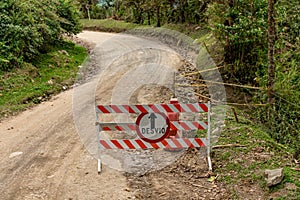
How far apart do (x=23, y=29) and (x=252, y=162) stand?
9.90 metres

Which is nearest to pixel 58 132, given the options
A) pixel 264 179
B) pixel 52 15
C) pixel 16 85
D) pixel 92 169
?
pixel 92 169

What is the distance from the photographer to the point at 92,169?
246 inches

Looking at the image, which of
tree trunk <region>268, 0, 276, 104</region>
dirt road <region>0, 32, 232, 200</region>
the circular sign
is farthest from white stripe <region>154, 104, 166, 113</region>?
tree trunk <region>268, 0, 276, 104</region>

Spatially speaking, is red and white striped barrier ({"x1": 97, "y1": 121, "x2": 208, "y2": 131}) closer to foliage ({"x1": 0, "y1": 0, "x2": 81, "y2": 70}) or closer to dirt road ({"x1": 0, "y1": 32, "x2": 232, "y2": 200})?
dirt road ({"x1": 0, "y1": 32, "x2": 232, "y2": 200})

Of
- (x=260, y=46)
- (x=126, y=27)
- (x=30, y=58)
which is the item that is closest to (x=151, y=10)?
(x=126, y=27)

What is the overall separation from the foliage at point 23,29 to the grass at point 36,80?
42 centimetres

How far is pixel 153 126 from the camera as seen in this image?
6301mm

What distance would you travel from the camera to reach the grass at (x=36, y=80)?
1031 centimetres

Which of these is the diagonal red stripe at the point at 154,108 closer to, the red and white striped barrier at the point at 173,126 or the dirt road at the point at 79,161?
the red and white striped barrier at the point at 173,126

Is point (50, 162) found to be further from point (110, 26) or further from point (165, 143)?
point (110, 26)

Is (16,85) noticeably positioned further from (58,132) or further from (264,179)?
(264,179)

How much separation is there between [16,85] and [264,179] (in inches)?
343

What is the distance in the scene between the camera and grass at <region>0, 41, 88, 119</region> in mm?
10312

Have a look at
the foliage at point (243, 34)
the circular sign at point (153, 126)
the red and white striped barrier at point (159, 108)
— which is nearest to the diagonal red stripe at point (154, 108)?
the red and white striped barrier at point (159, 108)
